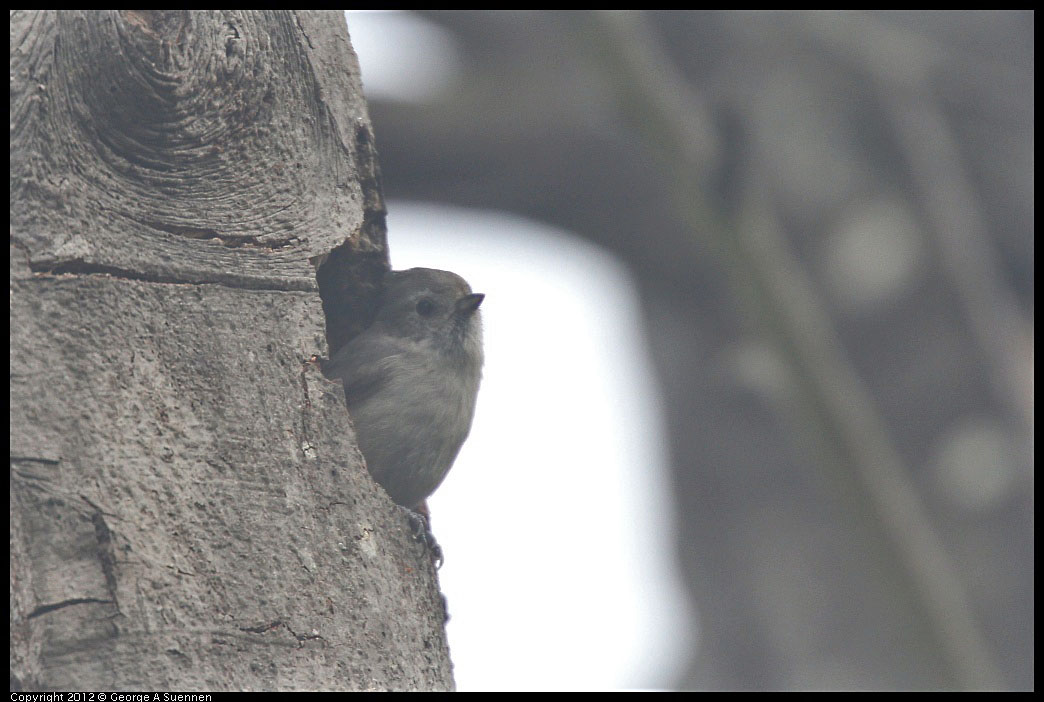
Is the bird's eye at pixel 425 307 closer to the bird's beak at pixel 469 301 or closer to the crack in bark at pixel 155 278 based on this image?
the bird's beak at pixel 469 301

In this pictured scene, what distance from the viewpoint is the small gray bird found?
3250 millimetres

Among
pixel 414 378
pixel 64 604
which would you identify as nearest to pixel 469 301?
pixel 414 378

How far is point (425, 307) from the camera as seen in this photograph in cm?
372

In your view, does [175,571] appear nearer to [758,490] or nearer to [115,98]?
[115,98]

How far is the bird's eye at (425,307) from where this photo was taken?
3704mm

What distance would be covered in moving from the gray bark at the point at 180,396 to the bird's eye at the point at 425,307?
1.43 m

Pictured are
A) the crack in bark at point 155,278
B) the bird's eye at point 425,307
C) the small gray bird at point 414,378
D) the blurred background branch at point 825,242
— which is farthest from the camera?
the blurred background branch at point 825,242

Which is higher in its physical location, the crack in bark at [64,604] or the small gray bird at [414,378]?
the small gray bird at [414,378]

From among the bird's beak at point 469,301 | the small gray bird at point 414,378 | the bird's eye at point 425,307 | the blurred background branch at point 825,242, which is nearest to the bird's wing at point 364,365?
the small gray bird at point 414,378

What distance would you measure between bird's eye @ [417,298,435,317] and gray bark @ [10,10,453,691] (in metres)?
1.43

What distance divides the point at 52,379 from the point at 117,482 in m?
0.20

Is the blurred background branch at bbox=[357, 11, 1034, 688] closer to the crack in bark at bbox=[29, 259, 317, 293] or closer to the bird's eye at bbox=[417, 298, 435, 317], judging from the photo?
the bird's eye at bbox=[417, 298, 435, 317]

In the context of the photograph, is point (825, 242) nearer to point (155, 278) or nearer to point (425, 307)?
point (425, 307)

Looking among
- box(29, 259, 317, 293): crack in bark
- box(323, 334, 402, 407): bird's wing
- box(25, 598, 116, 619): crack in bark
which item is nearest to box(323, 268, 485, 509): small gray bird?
box(323, 334, 402, 407): bird's wing
